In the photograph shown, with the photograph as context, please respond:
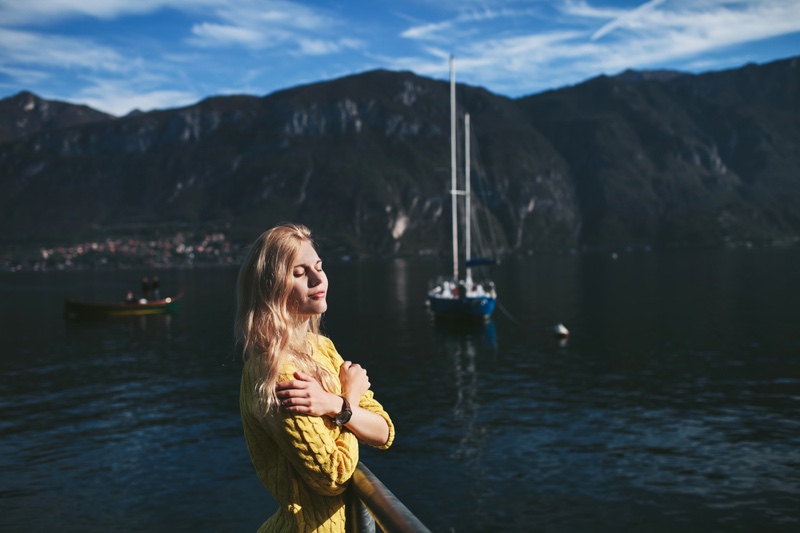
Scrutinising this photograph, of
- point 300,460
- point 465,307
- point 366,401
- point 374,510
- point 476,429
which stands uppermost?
point 366,401

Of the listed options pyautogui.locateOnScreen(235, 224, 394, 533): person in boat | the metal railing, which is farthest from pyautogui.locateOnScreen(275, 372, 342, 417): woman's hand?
the metal railing

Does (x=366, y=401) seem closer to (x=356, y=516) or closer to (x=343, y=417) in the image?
(x=343, y=417)

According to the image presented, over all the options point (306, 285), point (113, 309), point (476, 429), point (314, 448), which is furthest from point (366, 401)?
point (113, 309)

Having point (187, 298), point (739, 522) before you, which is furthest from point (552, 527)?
point (187, 298)

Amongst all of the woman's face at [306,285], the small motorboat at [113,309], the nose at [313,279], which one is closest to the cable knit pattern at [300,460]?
the woman's face at [306,285]

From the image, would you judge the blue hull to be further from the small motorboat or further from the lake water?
the small motorboat

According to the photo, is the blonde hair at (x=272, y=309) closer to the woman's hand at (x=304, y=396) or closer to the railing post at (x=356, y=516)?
the woman's hand at (x=304, y=396)

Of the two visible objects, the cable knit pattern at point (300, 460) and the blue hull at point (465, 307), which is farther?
the blue hull at point (465, 307)

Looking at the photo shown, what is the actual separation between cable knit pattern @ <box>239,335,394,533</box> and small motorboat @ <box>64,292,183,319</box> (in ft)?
264

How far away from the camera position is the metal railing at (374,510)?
287 centimetres

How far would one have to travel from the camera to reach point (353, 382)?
3592 mm

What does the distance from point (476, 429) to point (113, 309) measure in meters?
61.4

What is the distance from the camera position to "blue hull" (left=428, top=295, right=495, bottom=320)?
65688mm

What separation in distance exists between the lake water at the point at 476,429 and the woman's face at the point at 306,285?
3.66 ft
